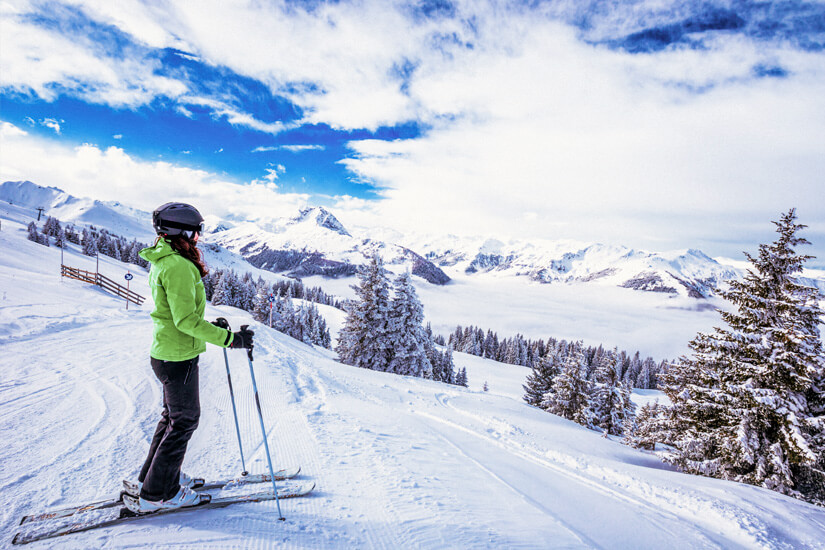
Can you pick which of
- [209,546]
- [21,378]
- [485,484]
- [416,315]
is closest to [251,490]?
[209,546]

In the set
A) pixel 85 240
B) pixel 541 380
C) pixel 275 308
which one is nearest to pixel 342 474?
pixel 541 380

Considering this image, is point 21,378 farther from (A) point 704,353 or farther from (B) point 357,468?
(A) point 704,353

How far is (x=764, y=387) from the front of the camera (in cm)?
1000

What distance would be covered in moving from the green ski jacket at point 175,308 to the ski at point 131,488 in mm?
1368

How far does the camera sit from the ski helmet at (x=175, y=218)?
131 inches

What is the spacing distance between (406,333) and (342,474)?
21724 millimetres

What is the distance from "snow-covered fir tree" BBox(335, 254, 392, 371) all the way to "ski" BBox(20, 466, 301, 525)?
21662 mm

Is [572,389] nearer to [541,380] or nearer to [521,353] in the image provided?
[541,380]

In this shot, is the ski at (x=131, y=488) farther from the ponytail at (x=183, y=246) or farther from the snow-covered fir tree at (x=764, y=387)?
the snow-covered fir tree at (x=764, y=387)

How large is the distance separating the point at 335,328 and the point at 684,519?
72.2 m

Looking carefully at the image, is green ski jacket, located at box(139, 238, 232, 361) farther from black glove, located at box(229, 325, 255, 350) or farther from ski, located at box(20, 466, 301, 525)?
ski, located at box(20, 466, 301, 525)

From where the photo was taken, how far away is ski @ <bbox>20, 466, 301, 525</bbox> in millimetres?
3145

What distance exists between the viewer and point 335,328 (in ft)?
244

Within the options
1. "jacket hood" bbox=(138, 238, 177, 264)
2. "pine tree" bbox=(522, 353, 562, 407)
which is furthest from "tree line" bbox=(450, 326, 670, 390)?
"jacket hood" bbox=(138, 238, 177, 264)
